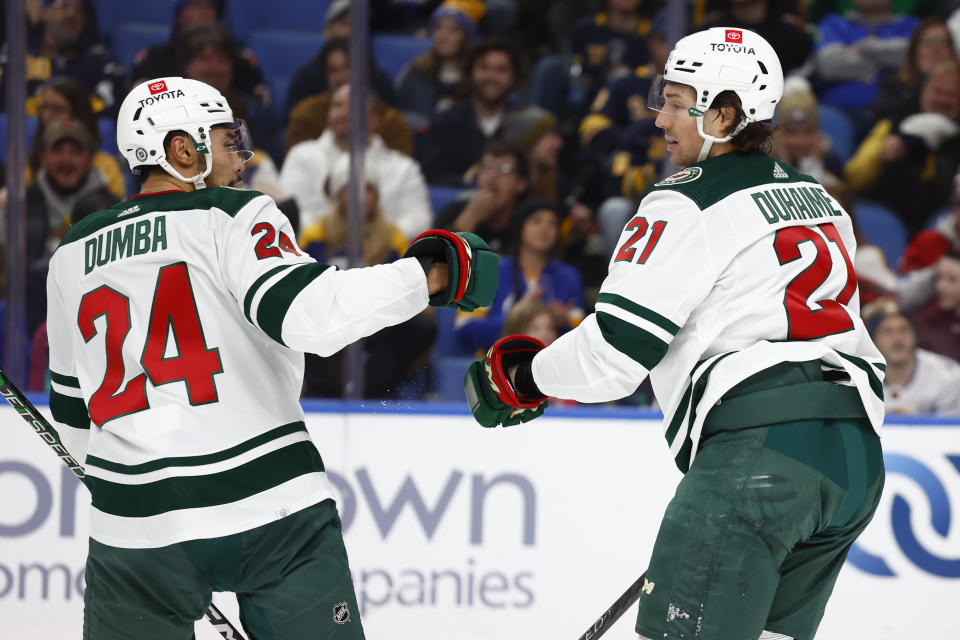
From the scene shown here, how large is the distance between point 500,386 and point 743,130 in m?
0.63

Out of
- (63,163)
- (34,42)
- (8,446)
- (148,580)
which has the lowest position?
(8,446)

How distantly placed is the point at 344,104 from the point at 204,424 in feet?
8.27

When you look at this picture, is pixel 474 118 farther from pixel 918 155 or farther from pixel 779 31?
pixel 918 155

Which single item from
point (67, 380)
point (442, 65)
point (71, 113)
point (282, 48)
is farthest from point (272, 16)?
point (67, 380)

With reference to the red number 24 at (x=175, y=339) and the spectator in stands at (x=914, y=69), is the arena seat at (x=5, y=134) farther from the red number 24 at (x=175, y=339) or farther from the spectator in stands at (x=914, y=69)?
the spectator in stands at (x=914, y=69)

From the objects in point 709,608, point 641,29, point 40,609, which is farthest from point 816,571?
point 641,29

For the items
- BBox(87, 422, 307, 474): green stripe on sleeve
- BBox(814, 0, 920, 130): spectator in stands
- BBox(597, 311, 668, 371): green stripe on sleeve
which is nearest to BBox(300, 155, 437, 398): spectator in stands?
BBox(814, 0, 920, 130): spectator in stands

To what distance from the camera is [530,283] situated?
4.27 metres

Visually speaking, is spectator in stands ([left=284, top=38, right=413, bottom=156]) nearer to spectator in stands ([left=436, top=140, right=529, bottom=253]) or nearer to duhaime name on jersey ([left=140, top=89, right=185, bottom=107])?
spectator in stands ([left=436, top=140, right=529, bottom=253])

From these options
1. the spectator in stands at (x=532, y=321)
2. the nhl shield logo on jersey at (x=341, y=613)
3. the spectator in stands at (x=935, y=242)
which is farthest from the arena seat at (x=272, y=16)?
the nhl shield logo on jersey at (x=341, y=613)

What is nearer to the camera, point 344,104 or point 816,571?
point 816,571

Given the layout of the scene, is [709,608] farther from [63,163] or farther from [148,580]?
[63,163]

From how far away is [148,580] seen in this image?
6.39 feet

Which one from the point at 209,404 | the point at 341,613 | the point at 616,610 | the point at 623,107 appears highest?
the point at 623,107
